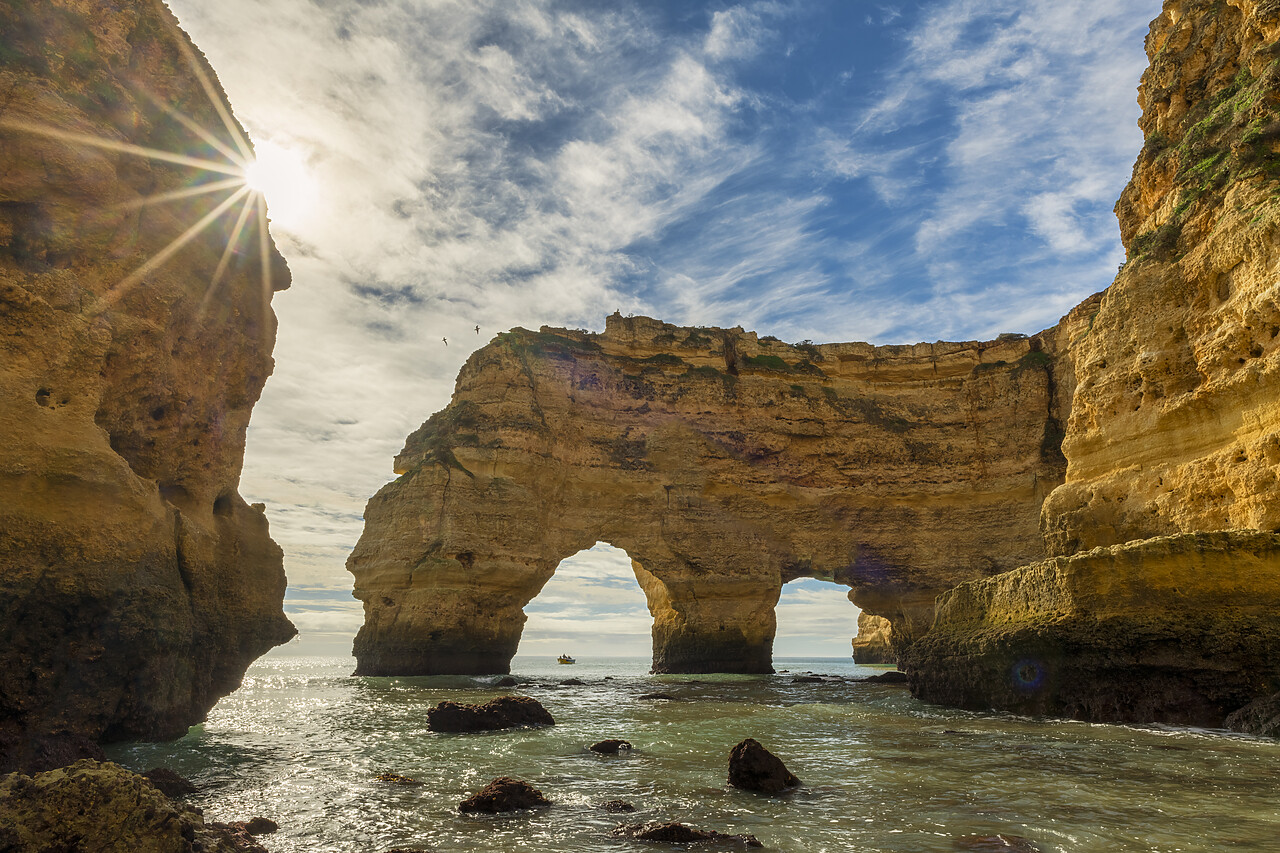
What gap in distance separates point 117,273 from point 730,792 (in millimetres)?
9808

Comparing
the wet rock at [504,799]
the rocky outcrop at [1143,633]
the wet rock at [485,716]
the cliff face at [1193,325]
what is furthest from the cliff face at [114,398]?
the cliff face at [1193,325]

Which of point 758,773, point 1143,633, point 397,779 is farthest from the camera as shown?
point 1143,633

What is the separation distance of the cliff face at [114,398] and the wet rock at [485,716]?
2999 mm

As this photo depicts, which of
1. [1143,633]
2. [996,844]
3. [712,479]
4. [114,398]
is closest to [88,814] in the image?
[996,844]

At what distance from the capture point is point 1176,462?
12.4 metres

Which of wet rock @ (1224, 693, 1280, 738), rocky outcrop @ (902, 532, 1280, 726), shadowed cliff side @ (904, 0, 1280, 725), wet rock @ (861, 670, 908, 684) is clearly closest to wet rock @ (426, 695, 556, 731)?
rocky outcrop @ (902, 532, 1280, 726)

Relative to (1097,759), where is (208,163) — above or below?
above

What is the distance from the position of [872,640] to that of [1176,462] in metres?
45.8

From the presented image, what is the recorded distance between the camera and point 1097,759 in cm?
760

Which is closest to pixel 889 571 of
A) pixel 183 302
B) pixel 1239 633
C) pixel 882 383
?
pixel 882 383

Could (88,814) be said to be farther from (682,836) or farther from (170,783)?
(682,836)

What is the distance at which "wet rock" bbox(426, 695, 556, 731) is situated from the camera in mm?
11273

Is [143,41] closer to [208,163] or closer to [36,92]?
[208,163]

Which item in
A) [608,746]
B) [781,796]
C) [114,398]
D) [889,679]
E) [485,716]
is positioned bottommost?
[889,679]
